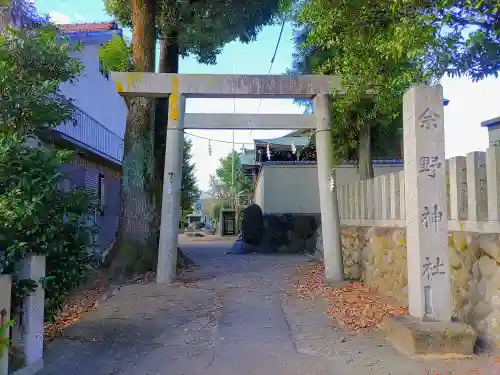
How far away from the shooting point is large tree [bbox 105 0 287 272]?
10062 mm

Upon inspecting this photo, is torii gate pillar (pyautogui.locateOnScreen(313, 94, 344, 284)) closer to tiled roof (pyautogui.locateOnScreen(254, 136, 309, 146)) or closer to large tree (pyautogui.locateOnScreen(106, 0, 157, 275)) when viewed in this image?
large tree (pyautogui.locateOnScreen(106, 0, 157, 275))

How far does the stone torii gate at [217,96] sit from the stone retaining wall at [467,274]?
51.4 inches

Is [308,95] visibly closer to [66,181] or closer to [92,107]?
[66,181]

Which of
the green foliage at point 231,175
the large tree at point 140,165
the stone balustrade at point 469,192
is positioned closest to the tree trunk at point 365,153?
the stone balustrade at point 469,192

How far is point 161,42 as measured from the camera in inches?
457

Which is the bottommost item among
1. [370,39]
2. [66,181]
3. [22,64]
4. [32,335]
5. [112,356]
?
[112,356]

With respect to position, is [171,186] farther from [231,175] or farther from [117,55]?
Result: [231,175]

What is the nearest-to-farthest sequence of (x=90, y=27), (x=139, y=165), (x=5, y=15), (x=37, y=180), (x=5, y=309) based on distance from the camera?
(x=5, y=309)
(x=37, y=180)
(x=5, y=15)
(x=139, y=165)
(x=90, y=27)

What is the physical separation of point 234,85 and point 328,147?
213 cm

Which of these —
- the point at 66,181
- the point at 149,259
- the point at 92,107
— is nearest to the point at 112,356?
the point at 66,181

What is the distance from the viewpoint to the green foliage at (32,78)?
579 cm

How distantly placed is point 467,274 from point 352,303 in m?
2.20

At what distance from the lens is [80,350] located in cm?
538

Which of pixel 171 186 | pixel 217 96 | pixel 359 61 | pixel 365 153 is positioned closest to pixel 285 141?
pixel 365 153
